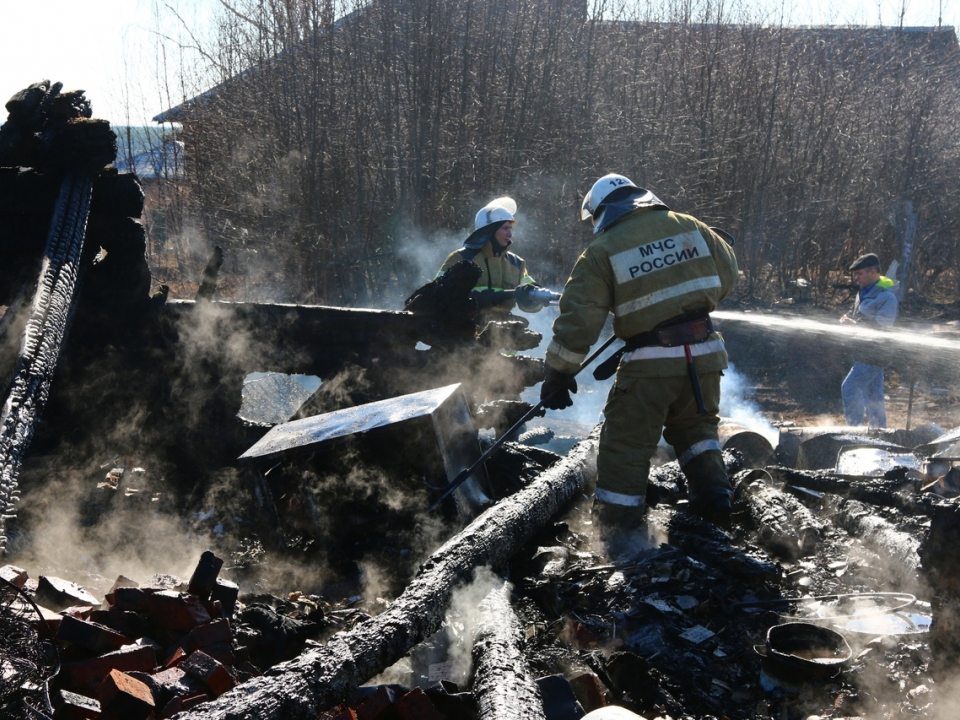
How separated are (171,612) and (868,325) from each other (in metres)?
7.78

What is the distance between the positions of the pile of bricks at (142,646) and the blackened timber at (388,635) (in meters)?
0.36

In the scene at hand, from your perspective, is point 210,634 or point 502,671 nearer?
point 502,671

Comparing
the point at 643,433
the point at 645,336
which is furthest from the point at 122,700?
the point at 645,336

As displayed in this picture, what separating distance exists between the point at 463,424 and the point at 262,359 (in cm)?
176

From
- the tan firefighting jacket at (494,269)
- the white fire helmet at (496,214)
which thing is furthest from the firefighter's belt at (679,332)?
the white fire helmet at (496,214)

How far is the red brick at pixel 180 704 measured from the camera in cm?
252

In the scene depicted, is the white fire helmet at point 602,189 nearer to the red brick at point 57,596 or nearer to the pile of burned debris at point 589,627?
the pile of burned debris at point 589,627

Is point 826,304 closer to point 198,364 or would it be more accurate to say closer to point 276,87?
point 276,87

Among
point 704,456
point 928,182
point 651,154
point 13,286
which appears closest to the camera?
point 704,456

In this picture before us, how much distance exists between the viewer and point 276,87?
13438 mm

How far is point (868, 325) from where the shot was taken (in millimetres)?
8578

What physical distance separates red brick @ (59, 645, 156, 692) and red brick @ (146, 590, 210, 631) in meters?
0.28

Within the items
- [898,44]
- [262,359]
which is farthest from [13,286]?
[898,44]

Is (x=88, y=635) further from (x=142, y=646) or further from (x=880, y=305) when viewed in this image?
(x=880, y=305)
